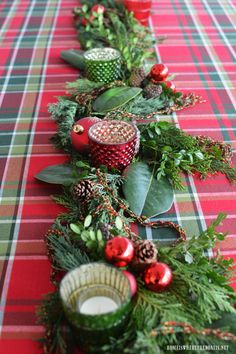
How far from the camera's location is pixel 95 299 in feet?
1.79

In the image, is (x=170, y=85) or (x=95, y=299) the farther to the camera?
(x=170, y=85)

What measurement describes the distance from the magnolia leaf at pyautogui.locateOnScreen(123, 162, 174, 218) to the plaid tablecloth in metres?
0.02

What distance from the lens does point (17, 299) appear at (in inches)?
23.9

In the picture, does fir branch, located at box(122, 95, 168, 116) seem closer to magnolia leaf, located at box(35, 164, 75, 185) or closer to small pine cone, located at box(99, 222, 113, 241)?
magnolia leaf, located at box(35, 164, 75, 185)

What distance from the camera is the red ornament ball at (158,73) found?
3.28 feet

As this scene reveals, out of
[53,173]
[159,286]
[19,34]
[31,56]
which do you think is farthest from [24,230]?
[19,34]

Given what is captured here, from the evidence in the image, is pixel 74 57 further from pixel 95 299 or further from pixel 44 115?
pixel 95 299

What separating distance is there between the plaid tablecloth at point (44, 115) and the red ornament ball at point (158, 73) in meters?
0.08

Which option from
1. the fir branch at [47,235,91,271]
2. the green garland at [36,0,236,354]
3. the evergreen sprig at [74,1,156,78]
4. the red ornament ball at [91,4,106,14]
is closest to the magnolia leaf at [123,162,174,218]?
the green garland at [36,0,236,354]

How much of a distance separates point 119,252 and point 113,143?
237 mm

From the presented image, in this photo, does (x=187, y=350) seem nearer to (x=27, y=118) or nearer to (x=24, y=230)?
(x=24, y=230)

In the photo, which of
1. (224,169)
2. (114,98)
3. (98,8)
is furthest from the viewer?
(98,8)

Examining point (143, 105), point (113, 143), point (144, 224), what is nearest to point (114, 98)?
point (143, 105)

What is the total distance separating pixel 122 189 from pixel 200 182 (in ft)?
0.47
